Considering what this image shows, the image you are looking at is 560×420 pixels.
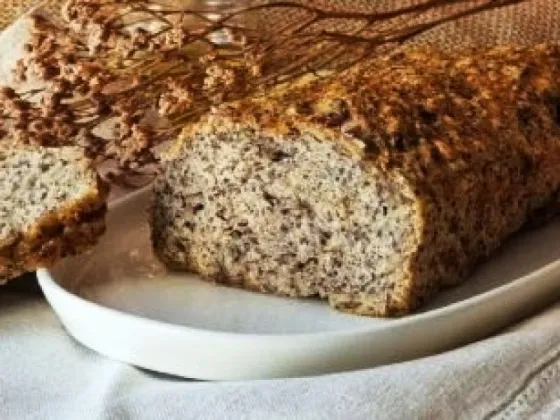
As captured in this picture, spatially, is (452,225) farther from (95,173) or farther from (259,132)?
(95,173)

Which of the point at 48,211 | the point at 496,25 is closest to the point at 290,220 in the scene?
the point at 48,211

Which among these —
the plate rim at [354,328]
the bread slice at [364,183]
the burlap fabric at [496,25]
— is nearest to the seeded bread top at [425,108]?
the bread slice at [364,183]

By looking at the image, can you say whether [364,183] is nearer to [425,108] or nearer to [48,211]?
[425,108]

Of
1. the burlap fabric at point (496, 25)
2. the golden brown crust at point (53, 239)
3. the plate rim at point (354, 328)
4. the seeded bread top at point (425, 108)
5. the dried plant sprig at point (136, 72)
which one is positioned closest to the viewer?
the plate rim at point (354, 328)

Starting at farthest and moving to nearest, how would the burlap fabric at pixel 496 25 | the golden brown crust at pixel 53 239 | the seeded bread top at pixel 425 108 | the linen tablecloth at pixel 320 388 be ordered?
1. the burlap fabric at pixel 496 25
2. the golden brown crust at pixel 53 239
3. the seeded bread top at pixel 425 108
4. the linen tablecloth at pixel 320 388

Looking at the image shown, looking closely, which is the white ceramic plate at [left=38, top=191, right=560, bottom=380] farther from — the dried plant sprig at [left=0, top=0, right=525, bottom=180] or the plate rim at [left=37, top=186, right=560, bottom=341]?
the dried plant sprig at [left=0, top=0, right=525, bottom=180]

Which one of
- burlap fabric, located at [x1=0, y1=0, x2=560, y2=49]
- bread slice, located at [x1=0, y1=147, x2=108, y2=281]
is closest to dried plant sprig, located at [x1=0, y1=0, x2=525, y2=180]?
bread slice, located at [x1=0, y1=147, x2=108, y2=281]

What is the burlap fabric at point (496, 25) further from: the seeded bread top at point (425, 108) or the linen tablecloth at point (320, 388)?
the linen tablecloth at point (320, 388)
